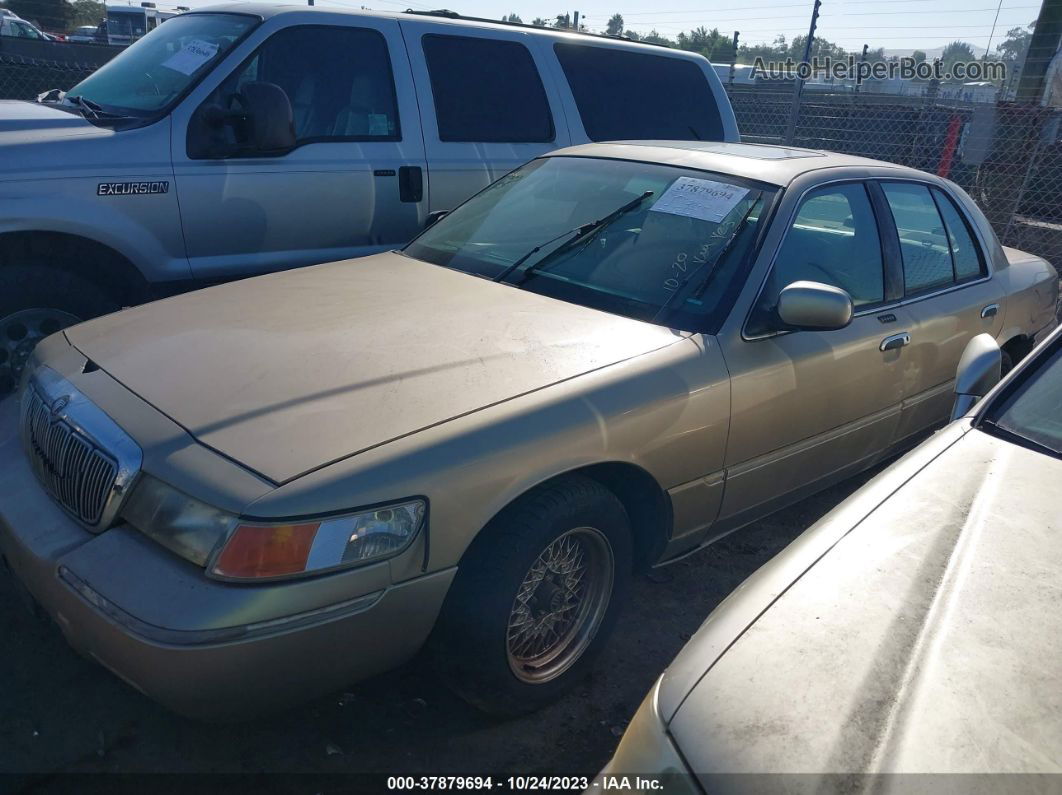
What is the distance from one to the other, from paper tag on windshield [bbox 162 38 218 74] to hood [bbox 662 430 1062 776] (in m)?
4.04

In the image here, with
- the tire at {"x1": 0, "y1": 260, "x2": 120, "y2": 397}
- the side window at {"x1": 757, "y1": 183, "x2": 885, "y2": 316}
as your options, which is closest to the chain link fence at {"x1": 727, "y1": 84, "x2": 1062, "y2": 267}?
the side window at {"x1": 757, "y1": 183, "x2": 885, "y2": 316}

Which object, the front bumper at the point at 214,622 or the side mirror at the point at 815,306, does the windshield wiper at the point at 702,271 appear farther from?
the front bumper at the point at 214,622

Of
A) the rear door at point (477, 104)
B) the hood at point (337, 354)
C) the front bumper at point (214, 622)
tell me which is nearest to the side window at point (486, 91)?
the rear door at point (477, 104)

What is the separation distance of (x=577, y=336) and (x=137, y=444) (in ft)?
4.47

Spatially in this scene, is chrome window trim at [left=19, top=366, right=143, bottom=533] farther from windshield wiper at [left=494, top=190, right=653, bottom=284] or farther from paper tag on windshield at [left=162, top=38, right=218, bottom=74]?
paper tag on windshield at [left=162, top=38, right=218, bottom=74]

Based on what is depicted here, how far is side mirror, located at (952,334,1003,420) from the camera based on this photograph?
2.77 meters

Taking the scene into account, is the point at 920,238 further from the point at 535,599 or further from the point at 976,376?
the point at 535,599

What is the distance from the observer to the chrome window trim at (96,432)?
7.13 ft

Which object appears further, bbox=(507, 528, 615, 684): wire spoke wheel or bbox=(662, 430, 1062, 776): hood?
bbox=(507, 528, 615, 684): wire spoke wheel

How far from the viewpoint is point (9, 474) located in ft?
8.30

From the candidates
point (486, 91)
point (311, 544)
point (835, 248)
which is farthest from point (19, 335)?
point (835, 248)

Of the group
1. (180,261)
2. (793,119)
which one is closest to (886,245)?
(180,261)

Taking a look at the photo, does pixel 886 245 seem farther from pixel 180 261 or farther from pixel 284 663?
pixel 180 261

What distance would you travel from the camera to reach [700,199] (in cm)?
329
